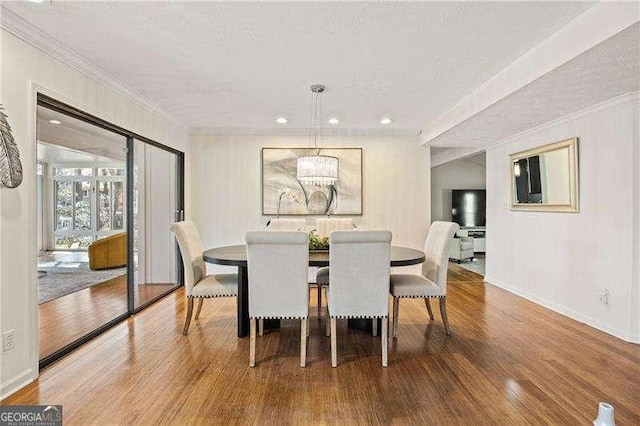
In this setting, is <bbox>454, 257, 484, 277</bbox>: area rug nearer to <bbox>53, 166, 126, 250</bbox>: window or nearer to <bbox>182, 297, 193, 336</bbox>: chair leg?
<bbox>182, 297, 193, 336</bbox>: chair leg

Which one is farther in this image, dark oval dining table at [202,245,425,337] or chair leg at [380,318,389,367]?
dark oval dining table at [202,245,425,337]

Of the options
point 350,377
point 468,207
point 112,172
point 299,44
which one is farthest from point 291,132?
point 468,207

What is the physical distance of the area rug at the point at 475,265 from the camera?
256 inches

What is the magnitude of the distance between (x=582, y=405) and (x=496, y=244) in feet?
11.4

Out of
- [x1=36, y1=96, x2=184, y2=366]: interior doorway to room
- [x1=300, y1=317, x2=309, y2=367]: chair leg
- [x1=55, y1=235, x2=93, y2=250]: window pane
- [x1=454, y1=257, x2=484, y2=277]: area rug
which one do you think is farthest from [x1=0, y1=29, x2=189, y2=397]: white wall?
[x1=454, y1=257, x2=484, y2=277]: area rug

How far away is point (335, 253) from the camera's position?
2516 millimetres

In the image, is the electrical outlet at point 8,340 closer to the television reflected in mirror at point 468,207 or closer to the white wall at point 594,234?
the white wall at point 594,234

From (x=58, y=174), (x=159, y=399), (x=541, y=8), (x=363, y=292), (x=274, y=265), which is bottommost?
(x=159, y=399)

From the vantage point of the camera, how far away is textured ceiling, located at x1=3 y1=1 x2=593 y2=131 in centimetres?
214

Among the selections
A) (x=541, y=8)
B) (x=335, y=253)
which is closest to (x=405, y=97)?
(x=541, y=8)

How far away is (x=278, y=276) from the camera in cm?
254

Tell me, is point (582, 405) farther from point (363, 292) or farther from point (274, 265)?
point (274, 265)

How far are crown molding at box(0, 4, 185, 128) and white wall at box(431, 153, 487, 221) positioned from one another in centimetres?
711

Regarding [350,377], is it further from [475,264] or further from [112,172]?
[475,264]
